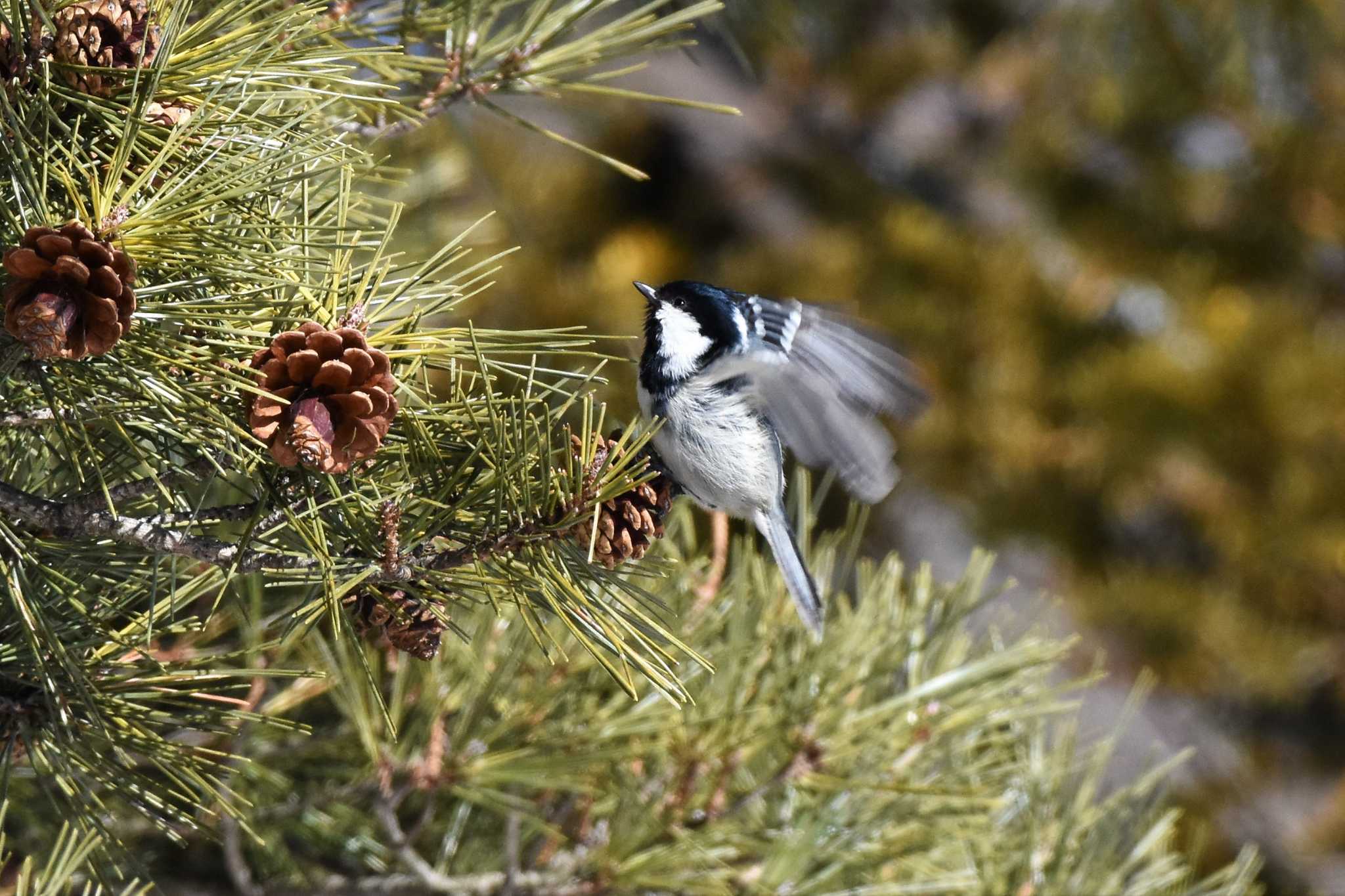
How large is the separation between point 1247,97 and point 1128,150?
0.95ft

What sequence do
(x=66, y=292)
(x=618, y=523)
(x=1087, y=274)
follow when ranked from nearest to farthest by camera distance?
1. (x=66, y=292)
2. (x=618, y=523)
3. (x=1087, y=274)

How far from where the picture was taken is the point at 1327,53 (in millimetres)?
2016

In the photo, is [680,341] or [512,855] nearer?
[512,855]

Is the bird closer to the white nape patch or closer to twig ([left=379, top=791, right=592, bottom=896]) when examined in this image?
the white nape patch

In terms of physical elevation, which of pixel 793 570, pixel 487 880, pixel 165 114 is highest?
pixel 165 114

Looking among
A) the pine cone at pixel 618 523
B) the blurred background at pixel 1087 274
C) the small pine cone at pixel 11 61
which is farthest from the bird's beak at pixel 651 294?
the blurred background at pixel 1087 274

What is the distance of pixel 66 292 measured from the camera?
347 millimetres

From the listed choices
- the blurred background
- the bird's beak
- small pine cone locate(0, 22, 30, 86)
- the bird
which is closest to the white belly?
the bird

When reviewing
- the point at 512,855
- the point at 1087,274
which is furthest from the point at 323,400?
the point at 1087,274

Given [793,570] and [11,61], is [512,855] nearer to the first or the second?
[793,570]

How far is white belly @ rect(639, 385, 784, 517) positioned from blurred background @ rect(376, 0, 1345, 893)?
101cm

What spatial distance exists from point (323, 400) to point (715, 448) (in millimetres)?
303

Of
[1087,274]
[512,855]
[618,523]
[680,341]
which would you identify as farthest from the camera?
[1087,274]

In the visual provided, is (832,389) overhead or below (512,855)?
overhead
